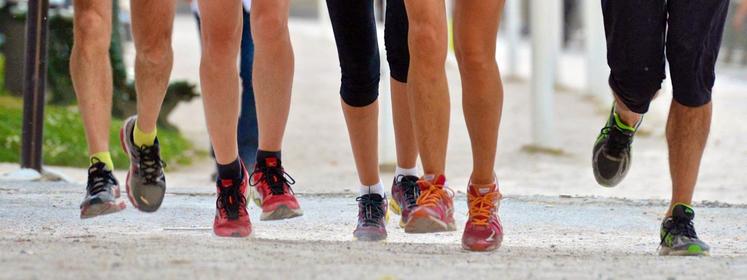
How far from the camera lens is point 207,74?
5.93 metres

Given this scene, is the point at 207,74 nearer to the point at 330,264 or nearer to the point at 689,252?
the point at 330,264

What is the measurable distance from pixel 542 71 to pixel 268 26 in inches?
350

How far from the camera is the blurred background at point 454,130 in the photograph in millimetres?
11742

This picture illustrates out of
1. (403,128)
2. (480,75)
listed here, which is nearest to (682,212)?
(480,75)

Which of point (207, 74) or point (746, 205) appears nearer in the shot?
point (207, 74)

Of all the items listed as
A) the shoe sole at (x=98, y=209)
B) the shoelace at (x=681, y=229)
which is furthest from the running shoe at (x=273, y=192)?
the shoelace at (x=681, y=229)

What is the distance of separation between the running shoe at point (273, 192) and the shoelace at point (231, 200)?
0.26 meters

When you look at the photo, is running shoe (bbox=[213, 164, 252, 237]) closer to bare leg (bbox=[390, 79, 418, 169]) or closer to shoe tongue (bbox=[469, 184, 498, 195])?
bare leg (bbox=[390, 79, 418, 169])

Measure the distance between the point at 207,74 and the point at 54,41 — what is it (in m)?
8.72

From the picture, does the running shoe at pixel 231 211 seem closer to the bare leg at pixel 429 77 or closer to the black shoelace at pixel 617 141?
the bare leg at pixel 429 77

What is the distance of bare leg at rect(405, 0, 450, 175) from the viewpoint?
5.53m

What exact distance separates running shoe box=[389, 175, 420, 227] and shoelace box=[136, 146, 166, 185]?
0.95 metres

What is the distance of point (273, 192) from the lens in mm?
6328

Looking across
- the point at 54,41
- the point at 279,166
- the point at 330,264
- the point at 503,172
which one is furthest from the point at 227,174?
the point at 54,41
